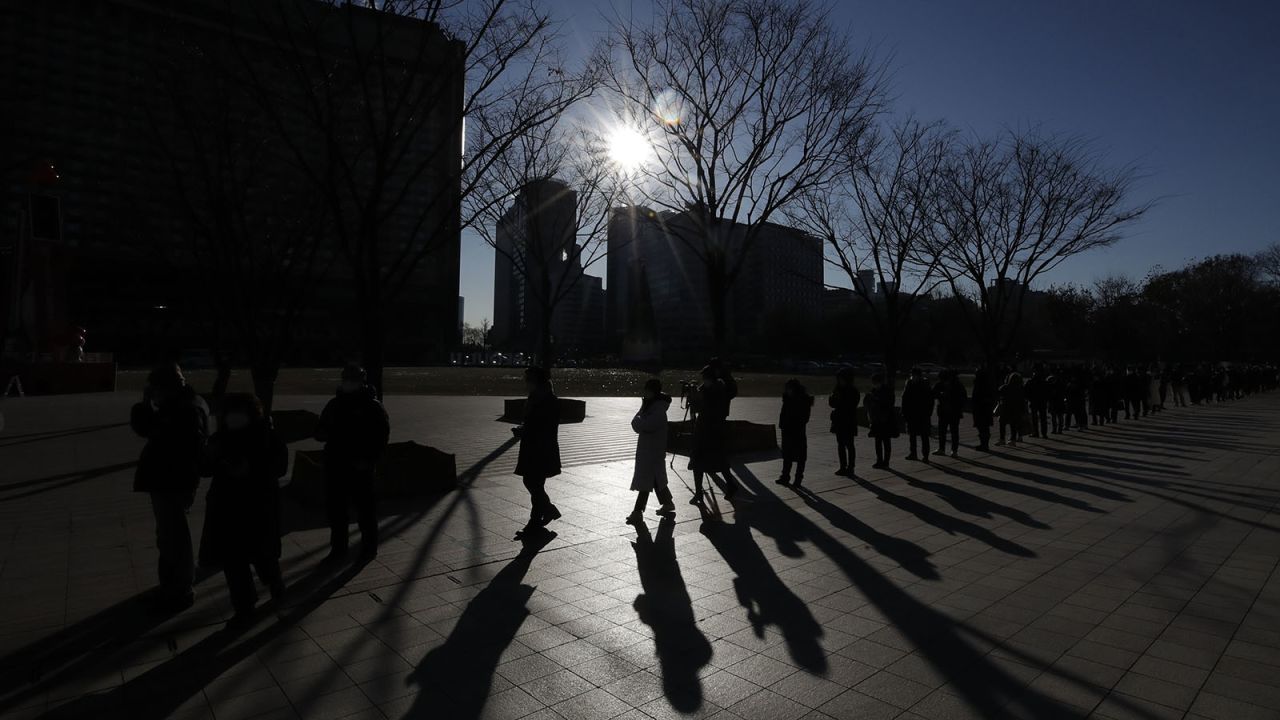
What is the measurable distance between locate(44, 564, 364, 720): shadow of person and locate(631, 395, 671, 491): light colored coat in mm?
3445

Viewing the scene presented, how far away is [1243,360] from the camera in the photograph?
74.3 meters

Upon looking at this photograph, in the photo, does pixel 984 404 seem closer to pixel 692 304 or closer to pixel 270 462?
pixel 270 462

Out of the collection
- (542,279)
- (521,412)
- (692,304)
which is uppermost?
(692,304)

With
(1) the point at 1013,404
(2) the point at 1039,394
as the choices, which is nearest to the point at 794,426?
(1) the point at 1013,404

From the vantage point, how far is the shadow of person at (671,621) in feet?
11.8

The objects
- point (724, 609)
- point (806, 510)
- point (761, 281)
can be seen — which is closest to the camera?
point (724, 609)

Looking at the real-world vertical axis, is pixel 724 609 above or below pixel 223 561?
below

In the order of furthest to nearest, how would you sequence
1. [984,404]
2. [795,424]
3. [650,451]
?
1. [984,404]
2. [795,424]
3. [650,451]

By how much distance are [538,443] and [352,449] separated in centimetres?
174

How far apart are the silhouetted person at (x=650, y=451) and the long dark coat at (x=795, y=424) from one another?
270 centimetres

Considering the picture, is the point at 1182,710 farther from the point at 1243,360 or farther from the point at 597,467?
the point at 1243,360

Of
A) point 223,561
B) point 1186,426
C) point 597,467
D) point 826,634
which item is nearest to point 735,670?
point 826,634

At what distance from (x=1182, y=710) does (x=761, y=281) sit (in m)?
125

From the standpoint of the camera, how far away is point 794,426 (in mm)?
9555
